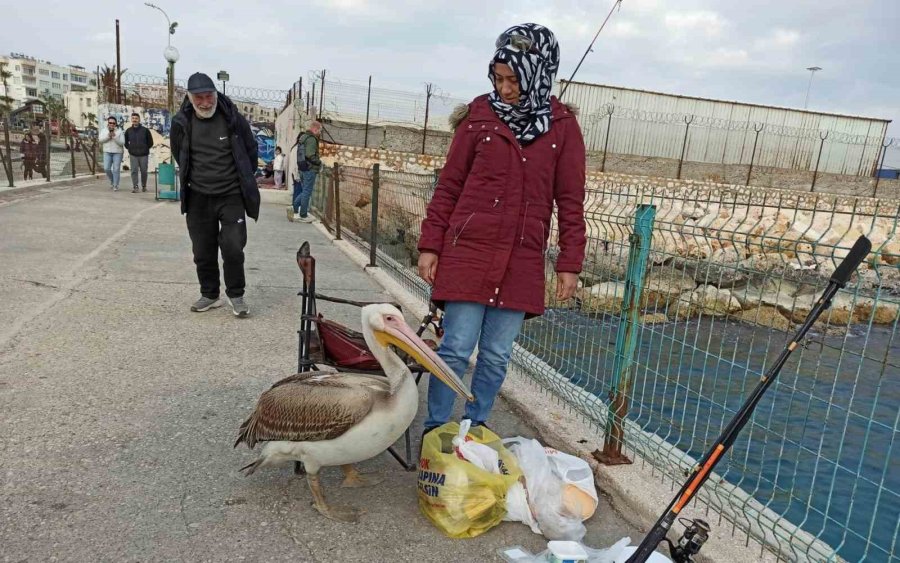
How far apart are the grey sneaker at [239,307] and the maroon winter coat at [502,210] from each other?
3.01 metres

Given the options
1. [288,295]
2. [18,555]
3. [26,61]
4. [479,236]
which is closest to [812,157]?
[288,295]

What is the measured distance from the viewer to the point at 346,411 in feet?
8.11

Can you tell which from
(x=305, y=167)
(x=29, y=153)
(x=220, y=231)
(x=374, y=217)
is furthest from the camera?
(x=29, y=153)

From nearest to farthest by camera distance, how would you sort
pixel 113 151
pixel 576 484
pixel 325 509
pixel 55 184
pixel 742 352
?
pixel 325 509 → pixel 576 484 → pixel 742 352 → pixel 55 184 → pixel 113 151

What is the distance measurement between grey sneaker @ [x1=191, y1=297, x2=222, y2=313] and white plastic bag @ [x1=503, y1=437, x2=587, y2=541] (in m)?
3.65

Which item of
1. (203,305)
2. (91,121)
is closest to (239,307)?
(203,305)

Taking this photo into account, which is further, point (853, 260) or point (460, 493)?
point (460, 493)

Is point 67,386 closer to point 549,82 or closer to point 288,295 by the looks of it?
point 288,295

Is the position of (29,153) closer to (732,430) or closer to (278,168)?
(278,168)

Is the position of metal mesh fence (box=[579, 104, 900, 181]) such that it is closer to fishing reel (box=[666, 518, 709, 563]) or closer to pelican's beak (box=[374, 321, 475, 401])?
pelican's beak (box=[374, 321, 475, 401])

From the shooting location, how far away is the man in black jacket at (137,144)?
1435 cm

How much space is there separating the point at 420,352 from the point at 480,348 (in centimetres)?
60

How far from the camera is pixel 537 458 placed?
2.80 meters

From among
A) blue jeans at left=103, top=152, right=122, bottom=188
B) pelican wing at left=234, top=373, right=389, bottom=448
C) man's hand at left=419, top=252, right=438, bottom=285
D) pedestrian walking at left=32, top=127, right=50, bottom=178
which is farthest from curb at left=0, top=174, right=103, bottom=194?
man's hand at left=419, top=252, right=438, bottom=285
